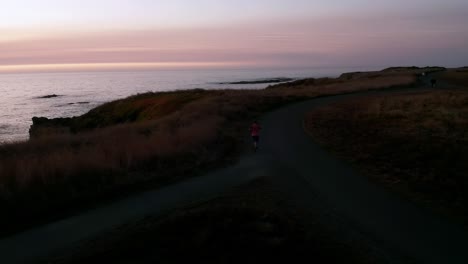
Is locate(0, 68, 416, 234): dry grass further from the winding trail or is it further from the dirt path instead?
the dirt path

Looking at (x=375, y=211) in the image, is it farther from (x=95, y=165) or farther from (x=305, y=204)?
(x=95, y=165)

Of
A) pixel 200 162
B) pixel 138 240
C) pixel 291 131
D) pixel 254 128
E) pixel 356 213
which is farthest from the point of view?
pixel 291 131

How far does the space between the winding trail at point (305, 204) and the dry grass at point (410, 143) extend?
3.07ft

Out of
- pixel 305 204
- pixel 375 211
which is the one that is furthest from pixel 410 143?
pixel 305 204

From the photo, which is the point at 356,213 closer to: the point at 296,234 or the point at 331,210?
the point at 331,210

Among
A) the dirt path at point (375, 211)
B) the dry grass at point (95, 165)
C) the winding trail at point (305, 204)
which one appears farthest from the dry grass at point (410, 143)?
the dry grass at point (95, 165)

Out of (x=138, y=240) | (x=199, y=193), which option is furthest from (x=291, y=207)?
(x=138, y=240)

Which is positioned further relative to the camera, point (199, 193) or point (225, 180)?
point (225, 180)

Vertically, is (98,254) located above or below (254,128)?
below

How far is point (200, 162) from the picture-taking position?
1372cm

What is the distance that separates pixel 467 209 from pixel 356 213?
2.58 m

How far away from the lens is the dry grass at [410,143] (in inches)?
427

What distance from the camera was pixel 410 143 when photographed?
1700cm

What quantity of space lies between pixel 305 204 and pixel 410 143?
31.0ft
